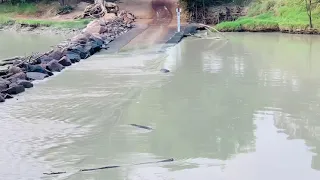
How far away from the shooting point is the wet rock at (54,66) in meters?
14.9

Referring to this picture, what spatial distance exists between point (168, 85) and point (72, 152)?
16.4 feet

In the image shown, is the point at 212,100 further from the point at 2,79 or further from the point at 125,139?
the point at 2,79

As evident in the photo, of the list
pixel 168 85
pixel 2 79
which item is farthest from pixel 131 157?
pixel 2 79

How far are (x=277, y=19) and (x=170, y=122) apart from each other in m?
16.3

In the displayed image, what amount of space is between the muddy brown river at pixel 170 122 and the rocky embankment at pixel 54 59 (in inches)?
15.2

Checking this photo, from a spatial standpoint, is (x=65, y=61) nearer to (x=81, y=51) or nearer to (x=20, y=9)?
(x=81, y=51)

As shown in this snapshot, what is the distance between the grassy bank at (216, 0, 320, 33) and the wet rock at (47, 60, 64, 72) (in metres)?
10.7

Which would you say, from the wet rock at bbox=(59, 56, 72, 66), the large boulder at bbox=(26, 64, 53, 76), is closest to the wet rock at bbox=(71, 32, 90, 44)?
the wet rock at bbox=(59, 56, 72, 66)

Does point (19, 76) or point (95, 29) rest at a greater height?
point (95, 29)

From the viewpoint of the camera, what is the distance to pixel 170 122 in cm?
938

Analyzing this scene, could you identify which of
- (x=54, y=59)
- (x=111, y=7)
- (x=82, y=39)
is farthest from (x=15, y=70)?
(x=111, y=7)

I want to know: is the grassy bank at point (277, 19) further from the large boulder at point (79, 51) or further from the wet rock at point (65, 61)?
the wet rock at point (65, 61)

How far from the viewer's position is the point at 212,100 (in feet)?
36.1

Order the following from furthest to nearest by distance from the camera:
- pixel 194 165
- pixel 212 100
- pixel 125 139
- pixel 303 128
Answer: pixel 212 100, pixel 303 128, pixel 125 139, pixel 194 165
